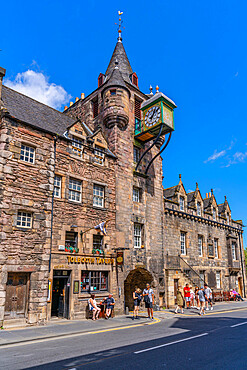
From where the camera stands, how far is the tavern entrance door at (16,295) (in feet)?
41.4

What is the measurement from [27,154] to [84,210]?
456 centimetres

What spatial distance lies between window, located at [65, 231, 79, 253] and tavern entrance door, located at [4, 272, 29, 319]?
2699 mm

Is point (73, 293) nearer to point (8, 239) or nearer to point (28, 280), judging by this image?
point (28, 280)

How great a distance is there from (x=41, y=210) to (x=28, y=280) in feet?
11.0

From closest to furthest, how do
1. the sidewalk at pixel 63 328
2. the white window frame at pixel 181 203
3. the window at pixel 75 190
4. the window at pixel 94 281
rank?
the sidewalk at pixel 63 328
the window at pixel 94 281
the window at pixel 75 190
the white window frame at pixel 181 203

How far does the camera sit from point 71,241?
15.8m

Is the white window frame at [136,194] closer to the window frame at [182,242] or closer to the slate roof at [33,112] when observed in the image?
the slate roof at [33,112]

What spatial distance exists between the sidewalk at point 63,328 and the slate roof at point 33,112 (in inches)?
376

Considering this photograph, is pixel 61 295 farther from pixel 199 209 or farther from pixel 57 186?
pixel 199 209

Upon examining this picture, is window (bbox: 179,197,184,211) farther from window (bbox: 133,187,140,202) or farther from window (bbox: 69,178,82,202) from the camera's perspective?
window (bbox: 69,178,82,202)

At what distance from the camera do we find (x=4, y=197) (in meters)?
13.0

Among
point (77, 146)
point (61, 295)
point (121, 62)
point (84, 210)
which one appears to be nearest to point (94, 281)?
point (61, 295)

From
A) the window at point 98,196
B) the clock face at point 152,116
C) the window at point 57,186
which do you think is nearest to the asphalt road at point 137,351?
the window at point 57,186

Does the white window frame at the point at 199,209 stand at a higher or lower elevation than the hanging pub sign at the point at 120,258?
higher
